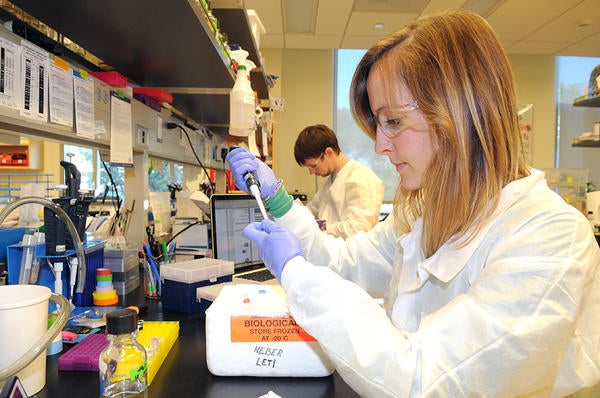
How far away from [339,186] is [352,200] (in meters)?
0.17

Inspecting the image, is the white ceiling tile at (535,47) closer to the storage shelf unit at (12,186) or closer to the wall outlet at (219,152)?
the wall outlet at (219,152)

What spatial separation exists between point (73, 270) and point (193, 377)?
0.49 meters

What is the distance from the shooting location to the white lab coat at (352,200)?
2.62 metres

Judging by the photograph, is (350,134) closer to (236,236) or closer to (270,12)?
(270,12)

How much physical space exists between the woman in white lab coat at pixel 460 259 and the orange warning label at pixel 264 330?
0.30 feet

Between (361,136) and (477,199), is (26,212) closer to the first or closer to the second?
(477,199)

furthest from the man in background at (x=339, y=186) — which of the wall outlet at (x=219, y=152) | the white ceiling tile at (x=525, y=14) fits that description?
the white ceiling tile at (x=525, y=14)

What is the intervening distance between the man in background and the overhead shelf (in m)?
0.94

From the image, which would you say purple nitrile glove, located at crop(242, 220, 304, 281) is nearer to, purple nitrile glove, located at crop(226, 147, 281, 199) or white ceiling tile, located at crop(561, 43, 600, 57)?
purple nitrile glove, located at crop(226, 147, 281, 199)

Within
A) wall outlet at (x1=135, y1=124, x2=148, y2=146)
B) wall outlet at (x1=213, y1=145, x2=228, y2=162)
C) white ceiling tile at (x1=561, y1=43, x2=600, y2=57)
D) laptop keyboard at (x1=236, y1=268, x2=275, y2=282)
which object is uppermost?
white ceiling tile at (x1=561, y1=43, x2=600, y2=57)

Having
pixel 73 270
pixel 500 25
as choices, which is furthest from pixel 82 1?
→ pixel 500 25

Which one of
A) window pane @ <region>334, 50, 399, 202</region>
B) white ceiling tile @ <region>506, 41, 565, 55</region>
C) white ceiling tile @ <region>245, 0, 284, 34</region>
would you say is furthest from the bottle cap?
white ceiling tile @ <region>506, 41, 565, 55</region>

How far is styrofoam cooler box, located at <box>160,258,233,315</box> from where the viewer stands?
3.79 feet

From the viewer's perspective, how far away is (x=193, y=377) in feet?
2.61
